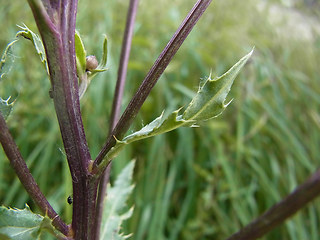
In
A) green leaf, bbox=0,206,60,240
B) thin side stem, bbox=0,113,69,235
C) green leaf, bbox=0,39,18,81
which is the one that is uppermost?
green leaf, bbox=0,39,18,81

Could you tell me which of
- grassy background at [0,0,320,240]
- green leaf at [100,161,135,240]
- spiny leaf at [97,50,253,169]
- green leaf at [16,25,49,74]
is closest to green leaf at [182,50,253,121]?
spiny leaf at [97,50,253,169]

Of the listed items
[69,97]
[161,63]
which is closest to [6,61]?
[69,97]

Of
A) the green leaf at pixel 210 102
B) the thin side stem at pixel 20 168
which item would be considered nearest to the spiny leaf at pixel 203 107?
the green leaf at pixel 210 102

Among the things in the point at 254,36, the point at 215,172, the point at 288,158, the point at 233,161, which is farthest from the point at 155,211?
the point at 254,36

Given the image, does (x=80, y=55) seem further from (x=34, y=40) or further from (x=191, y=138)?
(x=191, y=138)

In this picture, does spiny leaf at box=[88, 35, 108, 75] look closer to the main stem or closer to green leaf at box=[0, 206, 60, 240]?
the main stem

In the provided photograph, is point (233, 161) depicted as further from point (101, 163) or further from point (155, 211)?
point (101, 163)
